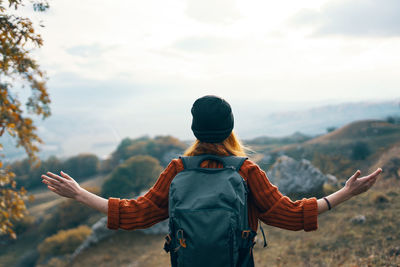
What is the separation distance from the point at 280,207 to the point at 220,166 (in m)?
0.71

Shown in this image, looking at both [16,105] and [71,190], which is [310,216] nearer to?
[71,190]

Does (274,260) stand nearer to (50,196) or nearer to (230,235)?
(230,235)

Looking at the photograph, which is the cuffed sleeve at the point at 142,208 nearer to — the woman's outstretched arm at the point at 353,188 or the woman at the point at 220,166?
the woman at the point at 220,166

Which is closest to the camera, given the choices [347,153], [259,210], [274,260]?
[259,210]

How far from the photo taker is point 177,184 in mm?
2805

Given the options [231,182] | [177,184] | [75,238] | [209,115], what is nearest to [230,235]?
[231,182]

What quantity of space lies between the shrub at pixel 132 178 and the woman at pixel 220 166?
113 feet

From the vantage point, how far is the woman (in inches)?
115

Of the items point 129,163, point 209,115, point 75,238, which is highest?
point 209,115

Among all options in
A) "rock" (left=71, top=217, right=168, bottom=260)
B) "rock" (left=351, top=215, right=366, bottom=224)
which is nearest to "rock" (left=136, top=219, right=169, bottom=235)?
"rock" (left=71, top=217, right=168, bottom=260)

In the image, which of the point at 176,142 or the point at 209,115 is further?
the point at 176,142

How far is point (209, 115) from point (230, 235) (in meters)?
1.13

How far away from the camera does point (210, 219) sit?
2.60 meters

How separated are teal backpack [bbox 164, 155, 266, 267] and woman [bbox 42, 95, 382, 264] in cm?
27
